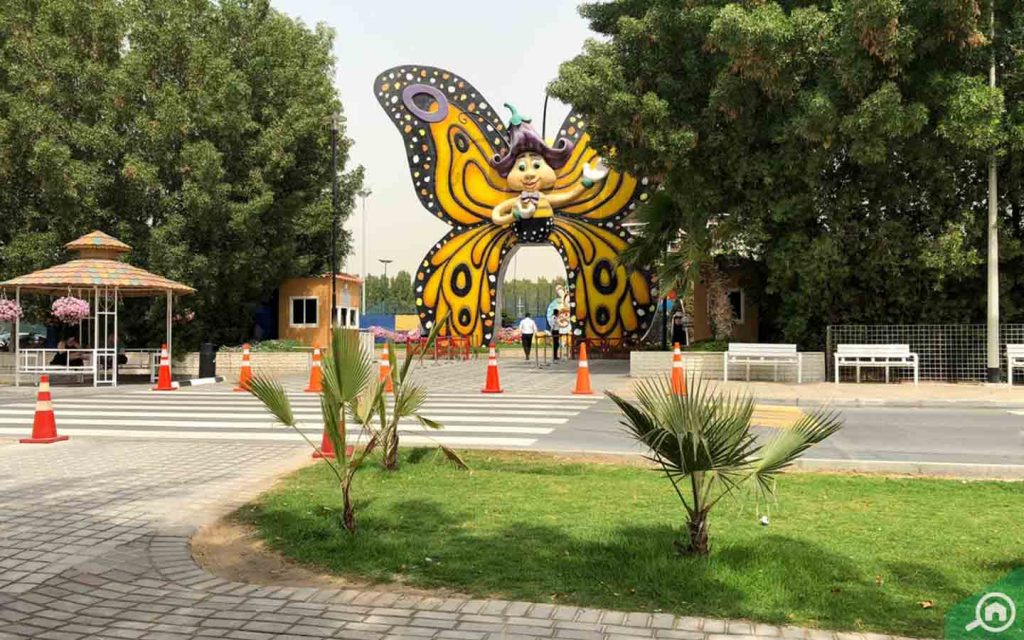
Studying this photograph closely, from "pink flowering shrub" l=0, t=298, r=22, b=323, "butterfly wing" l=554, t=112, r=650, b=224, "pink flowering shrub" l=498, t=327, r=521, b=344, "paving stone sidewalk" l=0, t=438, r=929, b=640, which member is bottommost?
"paving stone sidewalk" l=0, t=438, r=929, b=640

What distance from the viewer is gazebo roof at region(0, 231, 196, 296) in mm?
18625

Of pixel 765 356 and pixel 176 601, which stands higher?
pixel 765 356

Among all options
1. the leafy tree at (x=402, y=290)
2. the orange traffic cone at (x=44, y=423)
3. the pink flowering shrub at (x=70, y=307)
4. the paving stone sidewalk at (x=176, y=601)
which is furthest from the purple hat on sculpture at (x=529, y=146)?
the leafy tree at (x=402, y=290)

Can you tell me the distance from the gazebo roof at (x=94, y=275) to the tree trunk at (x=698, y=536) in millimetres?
17828

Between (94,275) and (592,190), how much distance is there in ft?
55.9

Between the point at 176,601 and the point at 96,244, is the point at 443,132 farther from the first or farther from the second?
the point at 176,601

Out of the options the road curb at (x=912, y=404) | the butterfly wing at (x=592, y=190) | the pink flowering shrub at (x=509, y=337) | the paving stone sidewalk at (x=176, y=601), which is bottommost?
the paving stone sidewalk at (x=176, y=601)

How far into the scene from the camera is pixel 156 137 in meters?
22.2

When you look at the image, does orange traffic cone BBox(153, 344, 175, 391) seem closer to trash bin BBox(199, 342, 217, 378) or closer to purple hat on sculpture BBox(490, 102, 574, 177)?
trash bin BBox(199, 342, 217, 378)

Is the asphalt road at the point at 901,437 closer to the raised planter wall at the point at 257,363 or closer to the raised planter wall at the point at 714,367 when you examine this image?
the raised planter wall at the point at 714,367

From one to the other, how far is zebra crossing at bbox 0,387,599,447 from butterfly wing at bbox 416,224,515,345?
15.1 metres

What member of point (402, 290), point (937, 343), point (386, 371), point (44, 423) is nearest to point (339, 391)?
point (386, 371)

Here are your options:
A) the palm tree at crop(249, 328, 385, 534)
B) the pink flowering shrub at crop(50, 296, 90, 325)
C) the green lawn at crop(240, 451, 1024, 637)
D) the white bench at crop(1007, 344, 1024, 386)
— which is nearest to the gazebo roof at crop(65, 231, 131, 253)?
the pink flowering shrub at crop(50, 296, 90, 325)

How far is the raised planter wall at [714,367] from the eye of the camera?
17.9 meters
